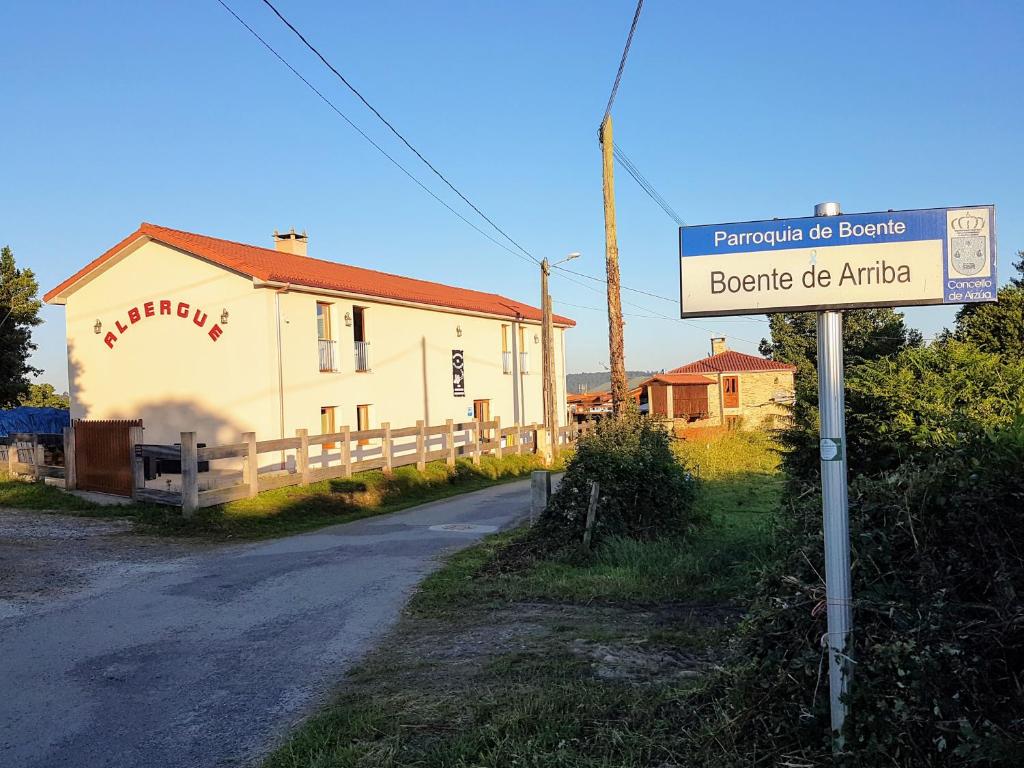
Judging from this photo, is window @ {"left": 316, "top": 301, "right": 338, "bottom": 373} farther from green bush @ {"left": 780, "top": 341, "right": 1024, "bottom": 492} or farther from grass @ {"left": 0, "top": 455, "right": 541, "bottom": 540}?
green bush @ {"left": 780, "top": 341, "right": 1024, "bottom": 492}

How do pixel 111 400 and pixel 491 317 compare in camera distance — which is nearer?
pixel 111 400

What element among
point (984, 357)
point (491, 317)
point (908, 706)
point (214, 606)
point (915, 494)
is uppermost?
point (491, 317)

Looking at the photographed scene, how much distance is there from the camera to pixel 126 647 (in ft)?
22.2

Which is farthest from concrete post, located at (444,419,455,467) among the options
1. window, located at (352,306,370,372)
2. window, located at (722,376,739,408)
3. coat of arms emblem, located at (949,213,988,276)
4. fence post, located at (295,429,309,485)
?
window, located at (722,376,739,408)

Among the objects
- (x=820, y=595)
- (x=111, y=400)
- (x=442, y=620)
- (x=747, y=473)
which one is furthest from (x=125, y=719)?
(x=111, y=400)

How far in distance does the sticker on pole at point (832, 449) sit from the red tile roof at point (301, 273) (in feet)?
58.8

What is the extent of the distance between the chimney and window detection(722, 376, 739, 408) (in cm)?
2866

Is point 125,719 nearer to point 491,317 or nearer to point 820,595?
point 820,595

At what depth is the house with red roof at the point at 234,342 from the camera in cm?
2028

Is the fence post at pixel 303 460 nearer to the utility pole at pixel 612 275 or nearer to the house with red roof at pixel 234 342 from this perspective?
the house with red roof at pixel 234 342

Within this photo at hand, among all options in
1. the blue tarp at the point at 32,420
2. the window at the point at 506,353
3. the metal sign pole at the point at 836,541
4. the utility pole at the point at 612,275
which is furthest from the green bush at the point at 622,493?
the blue tarp at the point at 32,420

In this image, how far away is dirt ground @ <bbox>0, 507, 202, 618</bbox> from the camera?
917 cm

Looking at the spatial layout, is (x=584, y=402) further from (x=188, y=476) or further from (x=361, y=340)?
(x=188, y=476)

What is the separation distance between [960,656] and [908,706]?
271mm
